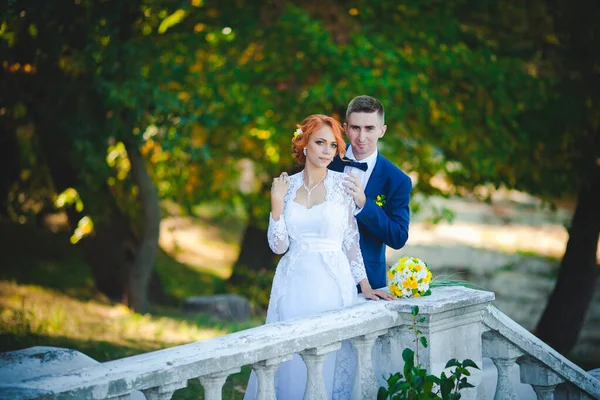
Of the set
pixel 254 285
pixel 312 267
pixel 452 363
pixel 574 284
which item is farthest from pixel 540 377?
pixel 254 285

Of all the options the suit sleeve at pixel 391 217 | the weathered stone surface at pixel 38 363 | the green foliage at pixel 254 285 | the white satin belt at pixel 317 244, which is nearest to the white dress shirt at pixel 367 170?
the suit sleeve at pixel 391 217

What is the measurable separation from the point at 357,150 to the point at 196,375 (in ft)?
6.49

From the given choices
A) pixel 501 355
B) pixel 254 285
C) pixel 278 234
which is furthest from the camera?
pixel 254 285

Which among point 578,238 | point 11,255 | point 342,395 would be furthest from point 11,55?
point 578,238

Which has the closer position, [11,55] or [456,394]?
[456,394]

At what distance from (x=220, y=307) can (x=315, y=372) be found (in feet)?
24.5

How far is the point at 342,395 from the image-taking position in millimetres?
4109

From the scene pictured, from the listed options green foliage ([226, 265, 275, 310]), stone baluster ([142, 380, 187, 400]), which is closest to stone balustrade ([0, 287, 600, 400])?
stone baluster ([142, 380, 187, 400])

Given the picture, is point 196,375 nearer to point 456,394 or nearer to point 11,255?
point 456,394

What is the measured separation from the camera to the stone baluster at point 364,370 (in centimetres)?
393

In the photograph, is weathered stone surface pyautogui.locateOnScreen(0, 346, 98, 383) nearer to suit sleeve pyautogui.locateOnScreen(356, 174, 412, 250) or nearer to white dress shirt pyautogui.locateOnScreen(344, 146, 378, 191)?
suit sleeve pyautogui.locateOnScreen(356, 174, 412, 250)

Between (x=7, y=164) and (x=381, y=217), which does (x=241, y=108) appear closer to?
(x=7, y=164)

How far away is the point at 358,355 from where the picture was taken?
3.95 metres

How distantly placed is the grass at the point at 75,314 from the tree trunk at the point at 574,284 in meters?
4.12
